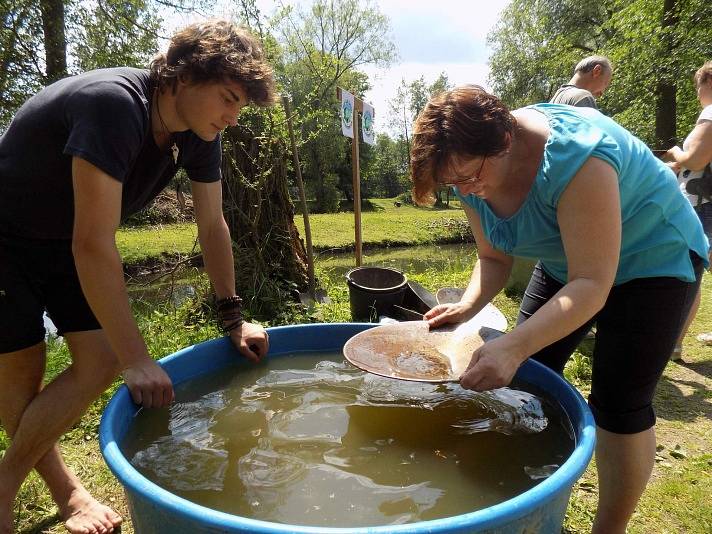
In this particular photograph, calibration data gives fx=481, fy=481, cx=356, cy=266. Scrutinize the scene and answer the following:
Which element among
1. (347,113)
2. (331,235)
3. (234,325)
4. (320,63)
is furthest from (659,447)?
(320,63)

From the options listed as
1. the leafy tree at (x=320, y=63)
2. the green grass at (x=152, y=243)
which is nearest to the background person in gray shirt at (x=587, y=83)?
the green grass at (x=152, y=243)

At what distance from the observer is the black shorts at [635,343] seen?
53.1 inches

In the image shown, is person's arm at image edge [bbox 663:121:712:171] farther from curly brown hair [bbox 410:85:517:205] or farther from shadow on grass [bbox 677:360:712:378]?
curly brown hair [bbox 410:85:517:205]

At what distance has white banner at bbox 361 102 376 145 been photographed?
15.2ft

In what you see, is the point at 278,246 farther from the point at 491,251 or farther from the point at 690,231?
the point at 690,231

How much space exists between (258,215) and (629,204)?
3.26 meters

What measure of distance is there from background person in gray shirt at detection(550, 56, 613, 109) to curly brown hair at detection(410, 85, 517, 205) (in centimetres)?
257

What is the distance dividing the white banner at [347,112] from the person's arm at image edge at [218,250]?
2631 mm

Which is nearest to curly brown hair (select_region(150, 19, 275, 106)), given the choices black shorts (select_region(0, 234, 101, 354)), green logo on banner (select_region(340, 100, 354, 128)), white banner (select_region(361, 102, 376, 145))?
black shorts (select_region(0, 234, 101, 354))

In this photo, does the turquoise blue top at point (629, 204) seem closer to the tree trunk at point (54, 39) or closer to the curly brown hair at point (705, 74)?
the curly brown hair at point (705, 74)

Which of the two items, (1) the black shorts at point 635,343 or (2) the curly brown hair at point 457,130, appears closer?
(2) the curly brown hair at point 457,130

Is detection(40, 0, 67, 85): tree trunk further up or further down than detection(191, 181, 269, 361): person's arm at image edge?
further up

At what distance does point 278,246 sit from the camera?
4.42 meters

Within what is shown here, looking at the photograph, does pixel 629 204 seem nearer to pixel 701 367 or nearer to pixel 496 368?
pixel 496 368
